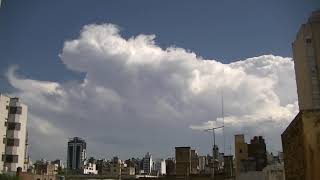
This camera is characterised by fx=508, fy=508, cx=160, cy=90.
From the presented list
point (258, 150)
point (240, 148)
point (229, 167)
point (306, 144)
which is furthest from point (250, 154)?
point (306, 144)

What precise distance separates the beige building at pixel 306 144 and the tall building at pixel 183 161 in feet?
133

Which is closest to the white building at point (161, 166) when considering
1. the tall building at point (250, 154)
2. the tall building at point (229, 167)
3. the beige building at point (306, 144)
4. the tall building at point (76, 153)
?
the tall building at point (76, 153)

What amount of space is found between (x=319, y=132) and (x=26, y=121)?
57712 mm

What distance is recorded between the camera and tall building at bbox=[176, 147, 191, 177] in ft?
201

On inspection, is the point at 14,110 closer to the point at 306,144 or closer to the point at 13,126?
A: the point at 13,126

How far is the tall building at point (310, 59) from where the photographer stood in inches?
1885

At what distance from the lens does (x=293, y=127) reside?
20500 mm

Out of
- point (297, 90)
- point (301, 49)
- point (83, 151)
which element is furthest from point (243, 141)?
point (83, 151)

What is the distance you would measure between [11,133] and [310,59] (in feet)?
130

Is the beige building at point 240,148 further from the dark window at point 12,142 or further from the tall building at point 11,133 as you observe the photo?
the dark window at point 12,142

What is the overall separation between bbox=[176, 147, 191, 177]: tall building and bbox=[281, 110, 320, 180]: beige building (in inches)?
1590

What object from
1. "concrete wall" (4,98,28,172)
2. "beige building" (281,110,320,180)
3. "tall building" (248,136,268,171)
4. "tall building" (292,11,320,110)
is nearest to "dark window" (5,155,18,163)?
"concrete wall" (4,98,28,172)

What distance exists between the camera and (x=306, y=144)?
17.9 meters

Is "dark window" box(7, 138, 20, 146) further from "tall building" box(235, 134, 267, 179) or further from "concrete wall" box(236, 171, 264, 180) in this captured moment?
"concrete wall" box(236, 171, 264, 180)
